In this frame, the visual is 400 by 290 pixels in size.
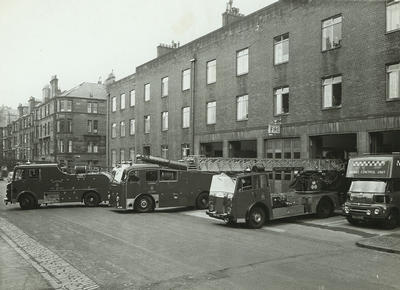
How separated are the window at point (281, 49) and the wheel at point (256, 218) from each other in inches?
457

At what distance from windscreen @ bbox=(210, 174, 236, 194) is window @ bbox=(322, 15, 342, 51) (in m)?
10.2

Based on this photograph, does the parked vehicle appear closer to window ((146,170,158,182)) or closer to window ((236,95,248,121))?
window ((146,170,158,182))

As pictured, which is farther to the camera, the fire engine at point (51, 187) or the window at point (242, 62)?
the window at point (242, 62)

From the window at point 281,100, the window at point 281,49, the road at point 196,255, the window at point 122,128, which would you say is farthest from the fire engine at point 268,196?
the window at point 122,128

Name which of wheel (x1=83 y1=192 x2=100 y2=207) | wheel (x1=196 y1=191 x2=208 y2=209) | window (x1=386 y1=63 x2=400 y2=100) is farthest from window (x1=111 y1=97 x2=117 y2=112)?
window (x1=386 y1=63 x2=400 y2=100)

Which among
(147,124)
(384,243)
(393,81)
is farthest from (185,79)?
(384,243)

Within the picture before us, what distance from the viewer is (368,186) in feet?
52.1

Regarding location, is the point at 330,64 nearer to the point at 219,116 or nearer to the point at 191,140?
the point at 219,116

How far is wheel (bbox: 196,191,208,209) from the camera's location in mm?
22094

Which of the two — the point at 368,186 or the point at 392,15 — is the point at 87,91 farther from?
the point at 368,186

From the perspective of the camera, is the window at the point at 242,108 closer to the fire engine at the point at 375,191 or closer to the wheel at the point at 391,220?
the fire engine at the point at 375,191

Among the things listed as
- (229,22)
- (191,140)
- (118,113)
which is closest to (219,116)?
(191,140)

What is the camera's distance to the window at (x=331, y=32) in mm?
21562

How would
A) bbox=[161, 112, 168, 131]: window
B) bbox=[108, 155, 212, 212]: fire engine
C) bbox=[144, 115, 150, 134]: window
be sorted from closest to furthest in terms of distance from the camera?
bbox=[108, 155, 212, 212]: fire engine < bbox=[161, 112, 168, 131]: window < bbox=[144, 115, 150, 134]: window
